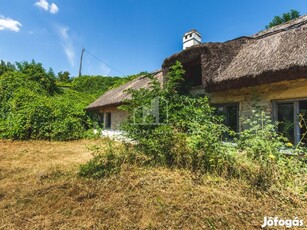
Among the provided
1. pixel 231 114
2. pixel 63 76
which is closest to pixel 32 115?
pixel 231 114

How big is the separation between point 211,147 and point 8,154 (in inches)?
284

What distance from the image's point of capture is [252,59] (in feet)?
17.9

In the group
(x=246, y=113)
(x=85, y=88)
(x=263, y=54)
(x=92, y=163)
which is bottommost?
(x=92, y=163)

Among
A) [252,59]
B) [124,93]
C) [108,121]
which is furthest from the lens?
[108,121]

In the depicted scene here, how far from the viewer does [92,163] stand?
4.77m

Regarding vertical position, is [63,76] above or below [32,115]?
above

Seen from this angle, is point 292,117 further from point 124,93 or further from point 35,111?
point 35,111

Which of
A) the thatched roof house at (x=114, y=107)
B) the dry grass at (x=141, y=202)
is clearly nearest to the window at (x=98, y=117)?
the thatched roof house at (x=114, y=107)

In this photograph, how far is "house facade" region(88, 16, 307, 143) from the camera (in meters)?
4.64

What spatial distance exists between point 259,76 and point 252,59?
0.88m

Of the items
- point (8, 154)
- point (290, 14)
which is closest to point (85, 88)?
point (8, 154)

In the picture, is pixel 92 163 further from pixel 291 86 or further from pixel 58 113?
pixel 58 113

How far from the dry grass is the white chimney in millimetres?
6421

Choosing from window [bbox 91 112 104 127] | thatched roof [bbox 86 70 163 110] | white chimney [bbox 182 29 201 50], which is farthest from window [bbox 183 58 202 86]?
window [bbox 91 112 104 127]
